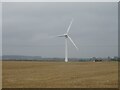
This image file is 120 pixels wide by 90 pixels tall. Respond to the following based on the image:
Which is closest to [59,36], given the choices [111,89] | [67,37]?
[67,37]

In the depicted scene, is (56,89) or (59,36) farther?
(59,36)

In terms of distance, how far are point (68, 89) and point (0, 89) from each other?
489cm

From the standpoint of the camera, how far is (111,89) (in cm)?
2384

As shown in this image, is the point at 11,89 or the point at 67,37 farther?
the point at 67,37

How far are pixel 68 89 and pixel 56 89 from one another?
2.87ft

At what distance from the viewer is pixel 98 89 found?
2373 cm

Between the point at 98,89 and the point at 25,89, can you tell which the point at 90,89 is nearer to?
the point at 98,89

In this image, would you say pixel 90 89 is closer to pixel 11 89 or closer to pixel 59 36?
pixel 11 89

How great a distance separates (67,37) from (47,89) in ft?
243

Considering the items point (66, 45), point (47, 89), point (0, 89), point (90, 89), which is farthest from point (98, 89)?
point (66, 45)

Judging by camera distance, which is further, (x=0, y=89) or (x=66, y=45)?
(x=66, y=45)

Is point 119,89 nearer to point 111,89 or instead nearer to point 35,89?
point 111,89

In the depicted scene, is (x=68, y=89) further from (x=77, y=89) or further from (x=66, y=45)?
(x=66, y=45)

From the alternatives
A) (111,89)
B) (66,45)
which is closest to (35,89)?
(111,89)
